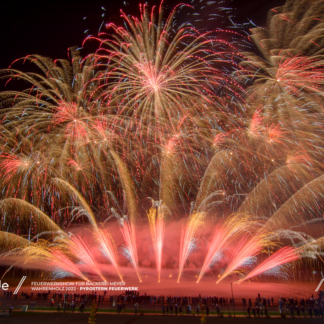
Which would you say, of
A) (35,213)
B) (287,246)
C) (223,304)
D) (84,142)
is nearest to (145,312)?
(223,304)

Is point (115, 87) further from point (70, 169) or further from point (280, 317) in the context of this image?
point (280, 317)

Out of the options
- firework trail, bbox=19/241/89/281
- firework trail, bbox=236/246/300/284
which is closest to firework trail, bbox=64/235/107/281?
firework trail, bbox=19/241/89/281

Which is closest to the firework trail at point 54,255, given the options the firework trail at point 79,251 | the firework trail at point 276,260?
the firework trail at point 79,251

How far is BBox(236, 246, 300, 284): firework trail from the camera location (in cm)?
3025

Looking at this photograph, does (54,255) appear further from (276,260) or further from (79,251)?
(276,260)

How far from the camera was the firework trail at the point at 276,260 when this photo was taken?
1191 inches

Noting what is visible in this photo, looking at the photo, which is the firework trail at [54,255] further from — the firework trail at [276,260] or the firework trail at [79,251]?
the firework trail at [276,260]

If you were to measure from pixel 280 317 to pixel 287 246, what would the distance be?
13917 millimetres

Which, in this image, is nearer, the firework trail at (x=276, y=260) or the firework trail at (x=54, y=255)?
the firework trail at (x=54, y=255)

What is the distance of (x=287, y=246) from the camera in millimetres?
31656

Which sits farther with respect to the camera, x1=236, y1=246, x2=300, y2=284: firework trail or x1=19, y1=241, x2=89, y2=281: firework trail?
x1=236, y1=246, x2=300, y2=284: firework trail

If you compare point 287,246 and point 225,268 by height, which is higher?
point 287,246

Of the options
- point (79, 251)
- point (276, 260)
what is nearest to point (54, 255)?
point (79, 251)

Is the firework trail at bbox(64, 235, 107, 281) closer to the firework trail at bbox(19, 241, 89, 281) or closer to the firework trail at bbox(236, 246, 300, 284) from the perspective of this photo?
the firework trail at bbox(19, 241, 89, 281)
